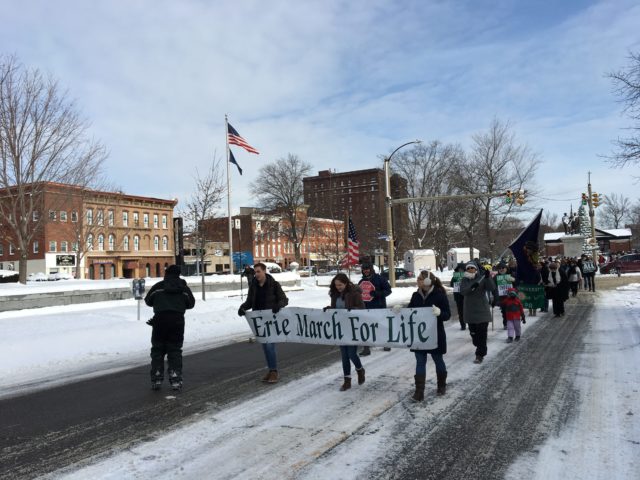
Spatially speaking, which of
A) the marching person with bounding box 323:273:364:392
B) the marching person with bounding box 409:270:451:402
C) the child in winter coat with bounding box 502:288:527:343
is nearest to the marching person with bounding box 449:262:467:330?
the child in winter coat with bounding box 502:288:527:343

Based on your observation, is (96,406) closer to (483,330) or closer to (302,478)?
(302,478)

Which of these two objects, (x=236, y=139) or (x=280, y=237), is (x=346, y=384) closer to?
(x=236, y=139)

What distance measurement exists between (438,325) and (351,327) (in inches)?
53.4

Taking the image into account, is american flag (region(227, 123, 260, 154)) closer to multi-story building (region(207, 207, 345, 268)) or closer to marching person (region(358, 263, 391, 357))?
marching person (region(358, 263, 391, 357))

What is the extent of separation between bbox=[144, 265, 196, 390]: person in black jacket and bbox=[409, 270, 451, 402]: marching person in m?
3.16

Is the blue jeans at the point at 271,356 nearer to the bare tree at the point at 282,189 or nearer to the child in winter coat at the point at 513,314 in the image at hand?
the child in winter coat at the point at 513,314

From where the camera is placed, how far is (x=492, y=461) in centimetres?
439

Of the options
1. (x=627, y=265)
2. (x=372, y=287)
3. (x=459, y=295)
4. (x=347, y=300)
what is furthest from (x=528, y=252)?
(x=627, y=265)

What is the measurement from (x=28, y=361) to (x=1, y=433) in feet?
16.7

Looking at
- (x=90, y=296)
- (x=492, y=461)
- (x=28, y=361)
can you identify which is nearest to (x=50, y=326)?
(x=28, y=361)

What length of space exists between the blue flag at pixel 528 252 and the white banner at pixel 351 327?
8201mm

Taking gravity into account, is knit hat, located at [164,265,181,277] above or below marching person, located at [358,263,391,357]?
above

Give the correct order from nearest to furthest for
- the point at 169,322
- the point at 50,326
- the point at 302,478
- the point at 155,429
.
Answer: the point at 302,478
the point at 155,429
the point at 169,322
the point at 50,326

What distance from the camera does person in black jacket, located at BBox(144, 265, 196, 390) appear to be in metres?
7.34
